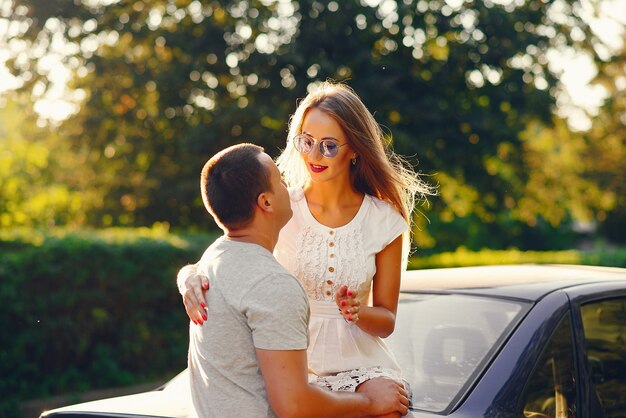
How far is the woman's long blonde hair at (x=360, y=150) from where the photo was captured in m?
3.22

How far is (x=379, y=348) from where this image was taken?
311cm

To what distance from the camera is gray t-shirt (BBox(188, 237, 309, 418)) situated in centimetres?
237

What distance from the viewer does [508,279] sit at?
3.99 metres

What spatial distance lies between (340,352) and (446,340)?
2.26ft

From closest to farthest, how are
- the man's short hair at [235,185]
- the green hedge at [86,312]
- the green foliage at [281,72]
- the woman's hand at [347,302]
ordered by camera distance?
the man's short hair at [235,185], the woman's hand at [347,302], the green hedge at [86,312], the green foliage at [281,72]

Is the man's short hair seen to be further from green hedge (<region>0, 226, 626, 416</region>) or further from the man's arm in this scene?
green hedge (<region>0, 226, 626, 416</region>)

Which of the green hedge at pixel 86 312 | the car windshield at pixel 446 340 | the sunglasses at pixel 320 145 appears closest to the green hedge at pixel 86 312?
the green hedge at pixel 86 312

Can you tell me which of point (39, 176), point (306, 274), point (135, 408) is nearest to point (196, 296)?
point (306, 274)

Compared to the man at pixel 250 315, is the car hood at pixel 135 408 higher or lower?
lower

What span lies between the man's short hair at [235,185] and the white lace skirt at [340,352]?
0.73m

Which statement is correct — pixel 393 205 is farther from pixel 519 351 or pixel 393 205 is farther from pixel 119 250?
pixel 119 250

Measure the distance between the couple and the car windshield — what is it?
30 cm

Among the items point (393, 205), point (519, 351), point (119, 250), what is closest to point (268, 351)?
point (393, 205)

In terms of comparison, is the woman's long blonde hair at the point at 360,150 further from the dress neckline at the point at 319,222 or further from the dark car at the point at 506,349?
the dark car at the point at 506,349
